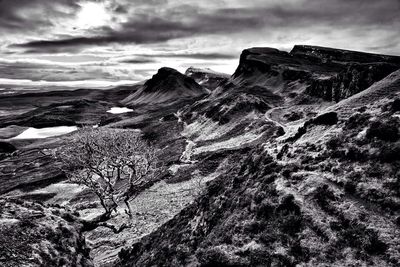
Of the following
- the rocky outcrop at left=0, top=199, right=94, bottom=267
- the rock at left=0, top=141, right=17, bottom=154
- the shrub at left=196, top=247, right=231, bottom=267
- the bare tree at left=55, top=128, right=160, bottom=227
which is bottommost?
the rock at left=0, top=141, right=17, bottom=154

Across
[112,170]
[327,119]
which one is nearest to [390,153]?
[327,119]

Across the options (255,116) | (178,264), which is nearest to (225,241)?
(178,264)

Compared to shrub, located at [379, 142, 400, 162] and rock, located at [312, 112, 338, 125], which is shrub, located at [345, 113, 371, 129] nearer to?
rock, located at [312, 112, 338, 125]

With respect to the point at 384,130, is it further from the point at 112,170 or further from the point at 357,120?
the point at 112,170

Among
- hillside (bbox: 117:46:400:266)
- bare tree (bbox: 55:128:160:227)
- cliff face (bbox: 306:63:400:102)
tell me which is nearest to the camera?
hillside (bbox: 117:46:400:266)

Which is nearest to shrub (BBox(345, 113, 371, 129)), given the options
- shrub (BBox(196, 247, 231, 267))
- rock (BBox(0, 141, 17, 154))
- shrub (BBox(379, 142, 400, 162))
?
shrub (BBox(379, 142, 400, 162))

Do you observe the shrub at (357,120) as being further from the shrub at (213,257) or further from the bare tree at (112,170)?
the bare tree at (112,170)

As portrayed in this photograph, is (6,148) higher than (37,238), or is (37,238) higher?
(37,238)

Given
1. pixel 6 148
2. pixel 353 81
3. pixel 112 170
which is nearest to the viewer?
pixel 112 170

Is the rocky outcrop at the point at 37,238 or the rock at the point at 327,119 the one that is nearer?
the rocky outcrop at the point at 37,238

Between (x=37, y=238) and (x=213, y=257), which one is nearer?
(x=213, y=257)

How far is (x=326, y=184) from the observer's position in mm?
16531

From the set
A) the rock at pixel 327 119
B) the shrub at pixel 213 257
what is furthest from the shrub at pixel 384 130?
the shrub at pixel 213 257

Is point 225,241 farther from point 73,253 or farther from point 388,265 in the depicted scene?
point 73,253
